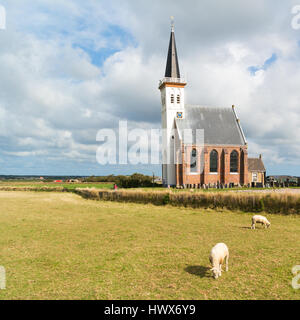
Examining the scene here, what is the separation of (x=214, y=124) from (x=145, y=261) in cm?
4513

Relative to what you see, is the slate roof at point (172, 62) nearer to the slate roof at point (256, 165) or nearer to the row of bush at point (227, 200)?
A: the slate roof at point (256, 165)

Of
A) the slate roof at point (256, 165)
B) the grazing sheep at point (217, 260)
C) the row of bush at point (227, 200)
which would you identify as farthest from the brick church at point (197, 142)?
the grazing sheep at point (217, 260)

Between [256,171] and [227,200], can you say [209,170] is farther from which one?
[227,200]

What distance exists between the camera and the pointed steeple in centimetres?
5212

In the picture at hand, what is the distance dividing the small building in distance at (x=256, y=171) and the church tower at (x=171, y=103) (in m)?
16.3

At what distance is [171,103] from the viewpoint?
→ 171 ft

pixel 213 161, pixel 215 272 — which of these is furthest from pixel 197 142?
pixel 215 272

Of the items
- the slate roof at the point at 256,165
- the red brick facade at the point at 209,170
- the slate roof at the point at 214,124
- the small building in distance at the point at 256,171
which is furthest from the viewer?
the slate roof at the point at 256,165

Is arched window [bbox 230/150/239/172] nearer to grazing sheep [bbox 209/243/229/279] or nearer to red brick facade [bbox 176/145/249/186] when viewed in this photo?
red brick facade [bbox 176/145/249/186]

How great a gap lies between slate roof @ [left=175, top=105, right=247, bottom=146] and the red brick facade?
1504 mm

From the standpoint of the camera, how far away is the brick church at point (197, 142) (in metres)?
48.1

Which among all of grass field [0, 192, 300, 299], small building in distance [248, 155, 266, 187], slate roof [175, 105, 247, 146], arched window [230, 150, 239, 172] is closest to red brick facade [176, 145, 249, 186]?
arched window [230, 150, 239, 172]

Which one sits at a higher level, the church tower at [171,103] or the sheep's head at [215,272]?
the church tower at [171,103]

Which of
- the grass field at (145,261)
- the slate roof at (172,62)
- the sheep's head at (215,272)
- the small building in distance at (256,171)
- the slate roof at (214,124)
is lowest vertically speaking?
the grass field at (145,261)
